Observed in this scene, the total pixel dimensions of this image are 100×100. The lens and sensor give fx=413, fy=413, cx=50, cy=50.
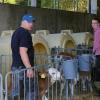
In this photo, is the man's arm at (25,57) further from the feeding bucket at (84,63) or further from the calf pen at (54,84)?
the feeding bucket at (84,63)

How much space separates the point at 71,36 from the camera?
10766 mm

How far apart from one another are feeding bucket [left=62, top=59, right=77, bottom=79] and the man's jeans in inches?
33.4

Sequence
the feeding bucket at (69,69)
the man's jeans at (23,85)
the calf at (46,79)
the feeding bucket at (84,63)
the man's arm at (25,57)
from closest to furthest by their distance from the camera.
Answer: the man's jeans at (23,85)
the man's arm at (25,57)
the calf at (46,79)
the feeding bucket at (69,69)
the feeding bucket at (84,63)

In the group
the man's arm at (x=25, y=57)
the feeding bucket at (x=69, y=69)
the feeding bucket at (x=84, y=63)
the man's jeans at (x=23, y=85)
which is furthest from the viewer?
the feeding bucket at (x=84, y=63)

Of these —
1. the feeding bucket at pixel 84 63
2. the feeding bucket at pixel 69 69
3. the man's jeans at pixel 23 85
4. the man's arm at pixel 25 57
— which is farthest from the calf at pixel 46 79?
the feeding bucket at pixel 84 63

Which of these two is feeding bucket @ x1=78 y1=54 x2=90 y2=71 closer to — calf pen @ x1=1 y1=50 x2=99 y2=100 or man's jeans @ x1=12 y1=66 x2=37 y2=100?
calf pen @ x1=1 y1=50 x2=99 y2=100

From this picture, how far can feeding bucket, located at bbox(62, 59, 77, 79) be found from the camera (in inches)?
291

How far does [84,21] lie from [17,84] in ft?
28.0

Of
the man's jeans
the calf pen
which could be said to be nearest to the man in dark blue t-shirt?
the man's jeans

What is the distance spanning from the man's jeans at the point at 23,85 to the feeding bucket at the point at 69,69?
847mm

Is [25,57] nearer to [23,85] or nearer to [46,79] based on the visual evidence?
[23,85]

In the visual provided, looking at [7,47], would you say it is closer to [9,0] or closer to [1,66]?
[1,66]

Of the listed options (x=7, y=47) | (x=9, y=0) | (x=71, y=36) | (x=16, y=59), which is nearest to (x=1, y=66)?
(x=7, y=47)

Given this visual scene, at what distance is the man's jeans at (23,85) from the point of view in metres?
6.49
